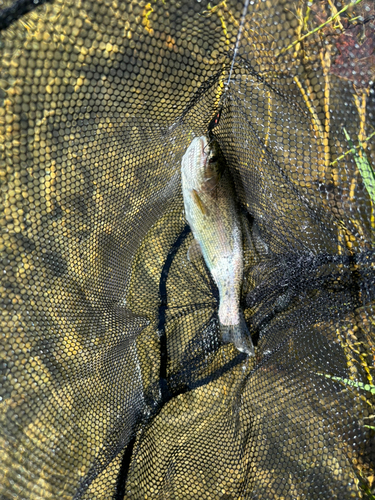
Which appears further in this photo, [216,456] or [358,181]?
[216,456]

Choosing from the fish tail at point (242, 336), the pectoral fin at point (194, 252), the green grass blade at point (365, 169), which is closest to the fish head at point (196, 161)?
the pectoral fin at point (194, 252)

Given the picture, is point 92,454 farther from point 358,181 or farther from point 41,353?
point 358,181

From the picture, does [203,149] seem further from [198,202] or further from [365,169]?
[365,169]

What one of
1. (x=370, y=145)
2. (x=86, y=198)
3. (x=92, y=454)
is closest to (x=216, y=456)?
(x=92, y=454)

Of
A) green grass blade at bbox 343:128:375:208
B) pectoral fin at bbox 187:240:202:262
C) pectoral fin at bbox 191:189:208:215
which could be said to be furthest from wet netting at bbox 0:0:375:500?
pectoral fin at bbox 191:189:208:215

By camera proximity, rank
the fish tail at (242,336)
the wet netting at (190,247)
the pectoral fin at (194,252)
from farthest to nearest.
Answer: the pectoral fin at (194,252)
the fish tail at (242,336)
the wet netting at (190,247)

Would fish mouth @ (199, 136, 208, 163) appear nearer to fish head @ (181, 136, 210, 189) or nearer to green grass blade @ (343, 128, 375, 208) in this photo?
fish head @ (181, 136, 210, 189)

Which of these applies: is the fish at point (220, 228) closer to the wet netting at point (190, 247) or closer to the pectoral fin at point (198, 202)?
the pectoral fin at point (198, 202)
